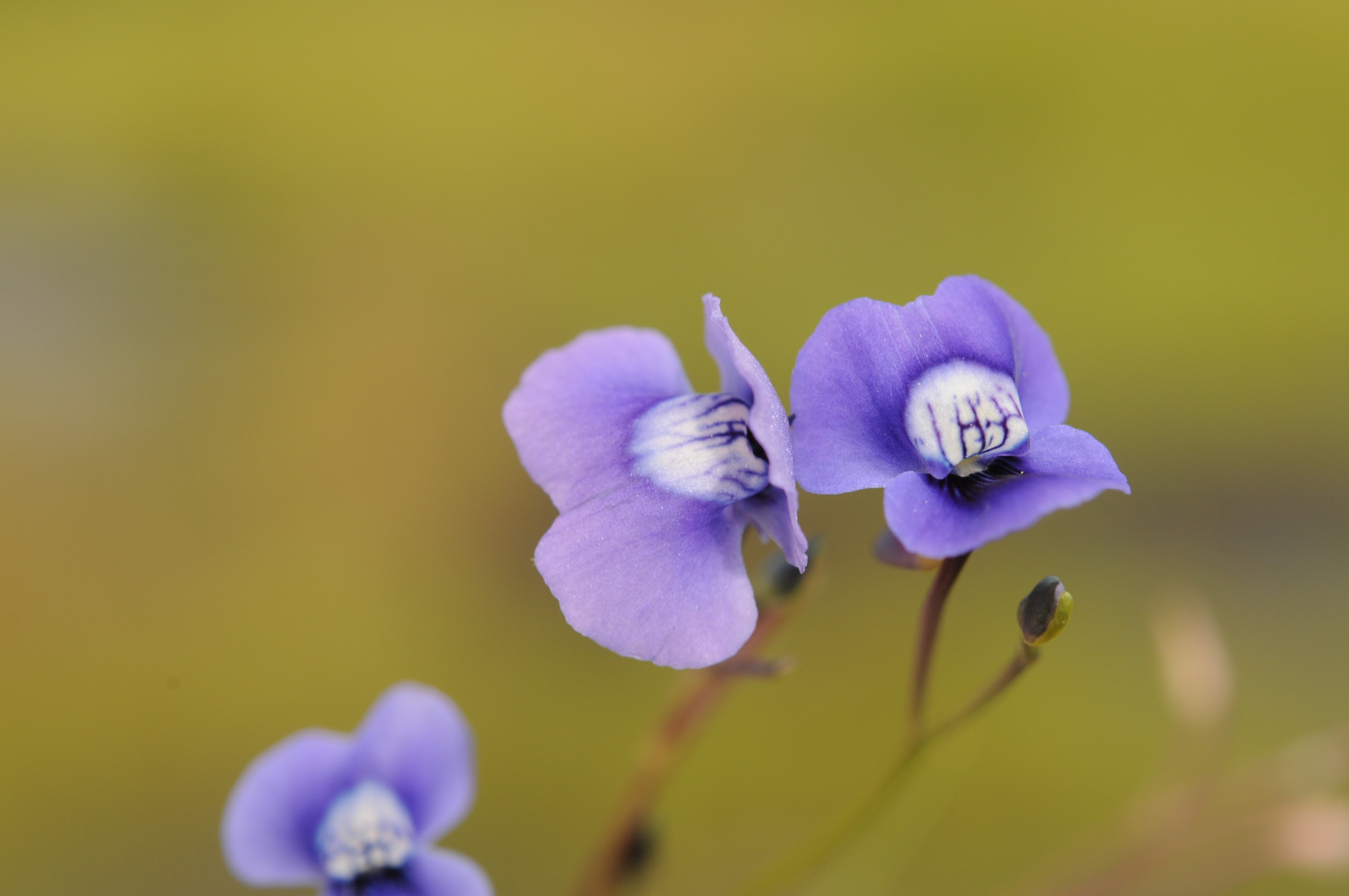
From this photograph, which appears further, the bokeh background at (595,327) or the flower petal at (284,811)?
the bokeh background at (595,327)

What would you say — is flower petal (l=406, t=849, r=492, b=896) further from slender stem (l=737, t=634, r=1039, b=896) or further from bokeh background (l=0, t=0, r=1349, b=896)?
bokeh background (l=0, t=0, r=1349, b=896)

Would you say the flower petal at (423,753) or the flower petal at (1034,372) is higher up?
the flower petal at (1034,372)

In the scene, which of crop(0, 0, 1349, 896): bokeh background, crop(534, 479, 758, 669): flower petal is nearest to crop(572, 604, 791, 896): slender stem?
crop(534, 479, 758, 669): flower petal

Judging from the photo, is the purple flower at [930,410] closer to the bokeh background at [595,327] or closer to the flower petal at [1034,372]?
the flower petal at [1034,372]

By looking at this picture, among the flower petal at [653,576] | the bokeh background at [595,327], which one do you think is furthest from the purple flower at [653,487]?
the bokeh background at [595,327]

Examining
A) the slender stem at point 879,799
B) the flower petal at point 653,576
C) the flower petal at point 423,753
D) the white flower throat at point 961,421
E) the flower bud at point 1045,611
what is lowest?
the slender stem at point 879,799

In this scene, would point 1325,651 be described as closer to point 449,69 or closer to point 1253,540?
point 1253,540
